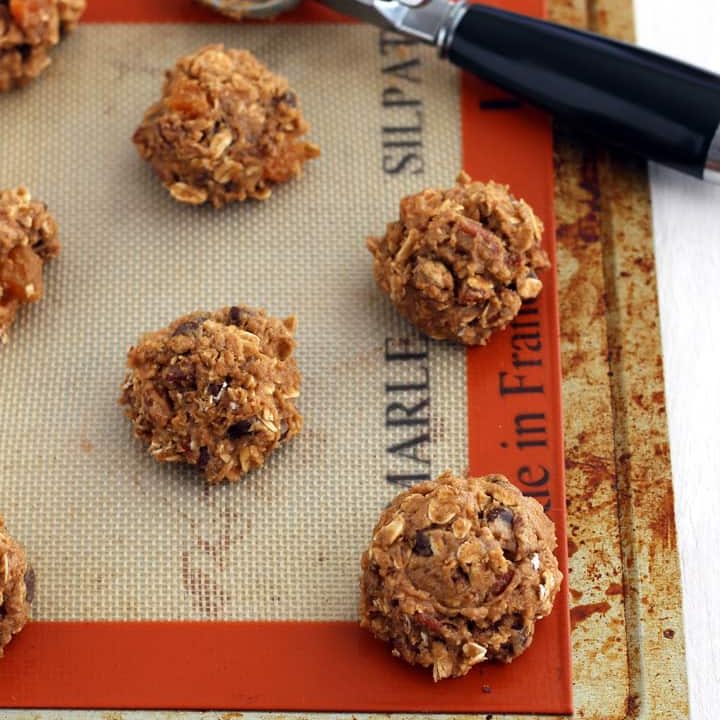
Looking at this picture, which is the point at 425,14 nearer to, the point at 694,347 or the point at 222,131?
the point at 222,131

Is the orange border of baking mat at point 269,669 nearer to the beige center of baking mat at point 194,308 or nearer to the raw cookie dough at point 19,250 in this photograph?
the beige center of baking mat at point 194,308

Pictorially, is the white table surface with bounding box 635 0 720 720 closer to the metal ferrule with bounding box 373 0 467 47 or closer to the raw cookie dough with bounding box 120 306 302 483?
the metal ferrule with bounding box 373 0 467 47

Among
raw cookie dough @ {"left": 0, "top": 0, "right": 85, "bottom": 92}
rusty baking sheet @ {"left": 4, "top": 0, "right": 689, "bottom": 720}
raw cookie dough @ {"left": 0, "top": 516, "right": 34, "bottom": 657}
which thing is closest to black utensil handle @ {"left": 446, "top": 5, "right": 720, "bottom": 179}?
rusty baking sheet @ {"left": 4, "top": 0, "right": 689, "bottom": 720}

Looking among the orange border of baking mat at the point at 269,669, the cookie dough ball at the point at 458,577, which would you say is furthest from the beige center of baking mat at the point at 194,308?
the cookie dough ball at the point at 458,577

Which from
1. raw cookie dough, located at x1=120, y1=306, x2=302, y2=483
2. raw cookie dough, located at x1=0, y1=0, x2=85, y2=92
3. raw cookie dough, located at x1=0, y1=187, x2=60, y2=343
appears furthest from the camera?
raw cookie dough, located at x1=0, y1=0, x2=85, y2=92

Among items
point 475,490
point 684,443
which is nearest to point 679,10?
point 684,443
